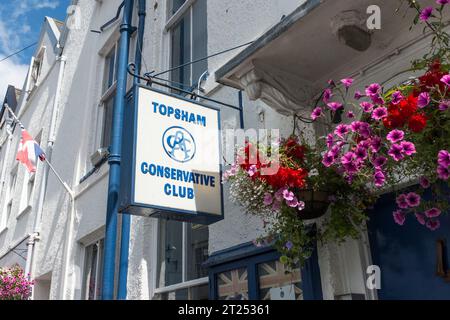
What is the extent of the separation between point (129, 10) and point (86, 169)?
2.82 m

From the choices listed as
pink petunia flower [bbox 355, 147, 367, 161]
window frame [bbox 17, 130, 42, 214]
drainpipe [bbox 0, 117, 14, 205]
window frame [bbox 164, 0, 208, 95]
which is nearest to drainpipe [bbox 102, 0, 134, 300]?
window frame [bbox 164, 0, 208, 95]

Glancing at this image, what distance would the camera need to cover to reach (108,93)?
8328 millimetres

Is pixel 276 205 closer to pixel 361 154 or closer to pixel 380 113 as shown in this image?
pixel 361 154

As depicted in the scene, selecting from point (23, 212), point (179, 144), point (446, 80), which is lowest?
Result: point (446, 80)

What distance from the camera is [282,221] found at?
332 centimetres

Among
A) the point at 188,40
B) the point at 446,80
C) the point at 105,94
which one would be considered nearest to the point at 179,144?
the point at 446,80

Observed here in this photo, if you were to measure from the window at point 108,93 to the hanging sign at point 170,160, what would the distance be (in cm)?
416

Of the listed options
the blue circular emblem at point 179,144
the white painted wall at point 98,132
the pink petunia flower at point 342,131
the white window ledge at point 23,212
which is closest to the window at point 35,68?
the white painted wall at point 98,132

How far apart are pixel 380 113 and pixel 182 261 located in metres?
3.39

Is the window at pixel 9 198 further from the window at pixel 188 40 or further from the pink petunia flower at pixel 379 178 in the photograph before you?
the pink petunia flower at pixel 379 178

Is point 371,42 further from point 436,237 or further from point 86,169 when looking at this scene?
point 86,169

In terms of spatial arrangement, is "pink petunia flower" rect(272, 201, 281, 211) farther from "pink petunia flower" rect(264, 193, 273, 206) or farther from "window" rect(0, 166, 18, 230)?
"window" rect(0, 166, 18, 230)

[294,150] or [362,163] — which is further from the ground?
[294,150]

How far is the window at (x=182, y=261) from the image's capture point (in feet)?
16.4
